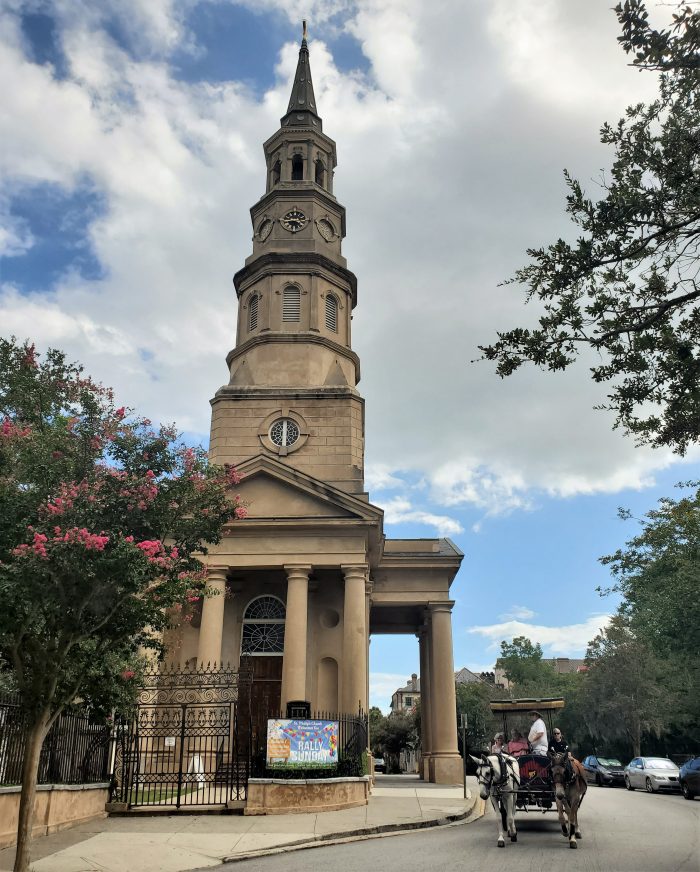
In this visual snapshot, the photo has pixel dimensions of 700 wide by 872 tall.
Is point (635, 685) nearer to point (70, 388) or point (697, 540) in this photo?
point (697, 540)

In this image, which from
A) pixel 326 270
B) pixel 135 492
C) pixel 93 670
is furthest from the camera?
pixel 326 270

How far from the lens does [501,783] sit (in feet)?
41.8

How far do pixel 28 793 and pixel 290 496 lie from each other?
1789 centimetres

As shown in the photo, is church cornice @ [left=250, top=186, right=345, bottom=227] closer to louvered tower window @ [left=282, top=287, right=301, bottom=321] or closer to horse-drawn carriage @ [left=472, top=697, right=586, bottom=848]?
louvered tower window @ [left=282, top=287, right=301, bottom=321]

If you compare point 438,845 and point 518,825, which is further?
point 518,825

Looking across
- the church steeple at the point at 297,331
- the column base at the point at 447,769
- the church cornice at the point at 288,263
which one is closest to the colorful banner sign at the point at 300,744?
the column base at the point at 447,769

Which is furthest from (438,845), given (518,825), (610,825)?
(610,825)

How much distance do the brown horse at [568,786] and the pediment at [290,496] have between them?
14196mm

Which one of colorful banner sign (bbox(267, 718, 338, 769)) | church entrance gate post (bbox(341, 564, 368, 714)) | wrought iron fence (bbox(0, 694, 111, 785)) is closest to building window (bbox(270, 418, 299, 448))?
church entrance gate post (bbox(341, 564, 368, 714))

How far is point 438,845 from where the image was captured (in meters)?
12.8

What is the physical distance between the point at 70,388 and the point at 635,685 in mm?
43655

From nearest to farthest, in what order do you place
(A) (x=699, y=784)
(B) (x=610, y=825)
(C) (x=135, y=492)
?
1. (C) (x=135, y=492)
2. (B) (x=610, y=825)
3. (A) (x=699, y=784)

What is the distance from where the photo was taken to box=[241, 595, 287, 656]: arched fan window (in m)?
27.8

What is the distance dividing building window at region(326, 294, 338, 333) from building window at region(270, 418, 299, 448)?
5.44 meters
